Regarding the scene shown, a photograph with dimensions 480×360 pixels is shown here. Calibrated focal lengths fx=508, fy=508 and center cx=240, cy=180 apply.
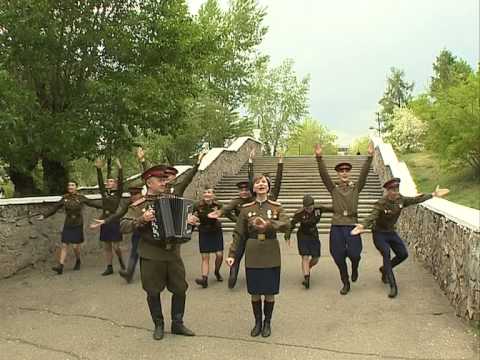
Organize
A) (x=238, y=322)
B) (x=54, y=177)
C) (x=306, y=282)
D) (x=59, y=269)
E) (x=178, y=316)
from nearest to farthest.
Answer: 1. (x=178, y=316)
2. (x=238, y=322)
3. (x=306, y=282)
4. (x=59, y=269)
5. (x=54, y=177)

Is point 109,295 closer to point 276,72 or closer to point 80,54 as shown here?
point 80,54

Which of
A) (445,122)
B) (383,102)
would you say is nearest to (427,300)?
(445,122)

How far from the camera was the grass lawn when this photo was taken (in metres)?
19.1

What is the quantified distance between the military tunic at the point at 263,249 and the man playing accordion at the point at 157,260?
27.3 inches

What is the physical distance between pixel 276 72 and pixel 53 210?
35381 millimetres

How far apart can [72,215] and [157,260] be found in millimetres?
4507

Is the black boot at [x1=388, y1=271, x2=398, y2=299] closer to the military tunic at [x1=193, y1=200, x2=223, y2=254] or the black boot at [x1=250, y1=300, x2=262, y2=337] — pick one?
the black boot at [x1=250, y1=300, x2=262, y2=337]

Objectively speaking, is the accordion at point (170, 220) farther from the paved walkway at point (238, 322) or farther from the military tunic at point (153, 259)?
the paved walkway at point (238, 322)

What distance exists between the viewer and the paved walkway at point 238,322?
5328 mm

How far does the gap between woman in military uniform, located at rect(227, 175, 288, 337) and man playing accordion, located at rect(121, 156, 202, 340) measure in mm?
676

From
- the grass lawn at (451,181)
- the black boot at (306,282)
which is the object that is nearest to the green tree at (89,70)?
the black boot at (306,282)

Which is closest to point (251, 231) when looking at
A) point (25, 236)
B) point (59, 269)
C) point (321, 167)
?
point (321, 167)

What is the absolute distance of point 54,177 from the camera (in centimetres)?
1267

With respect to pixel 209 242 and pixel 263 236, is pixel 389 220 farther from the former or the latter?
pixel 209 242
